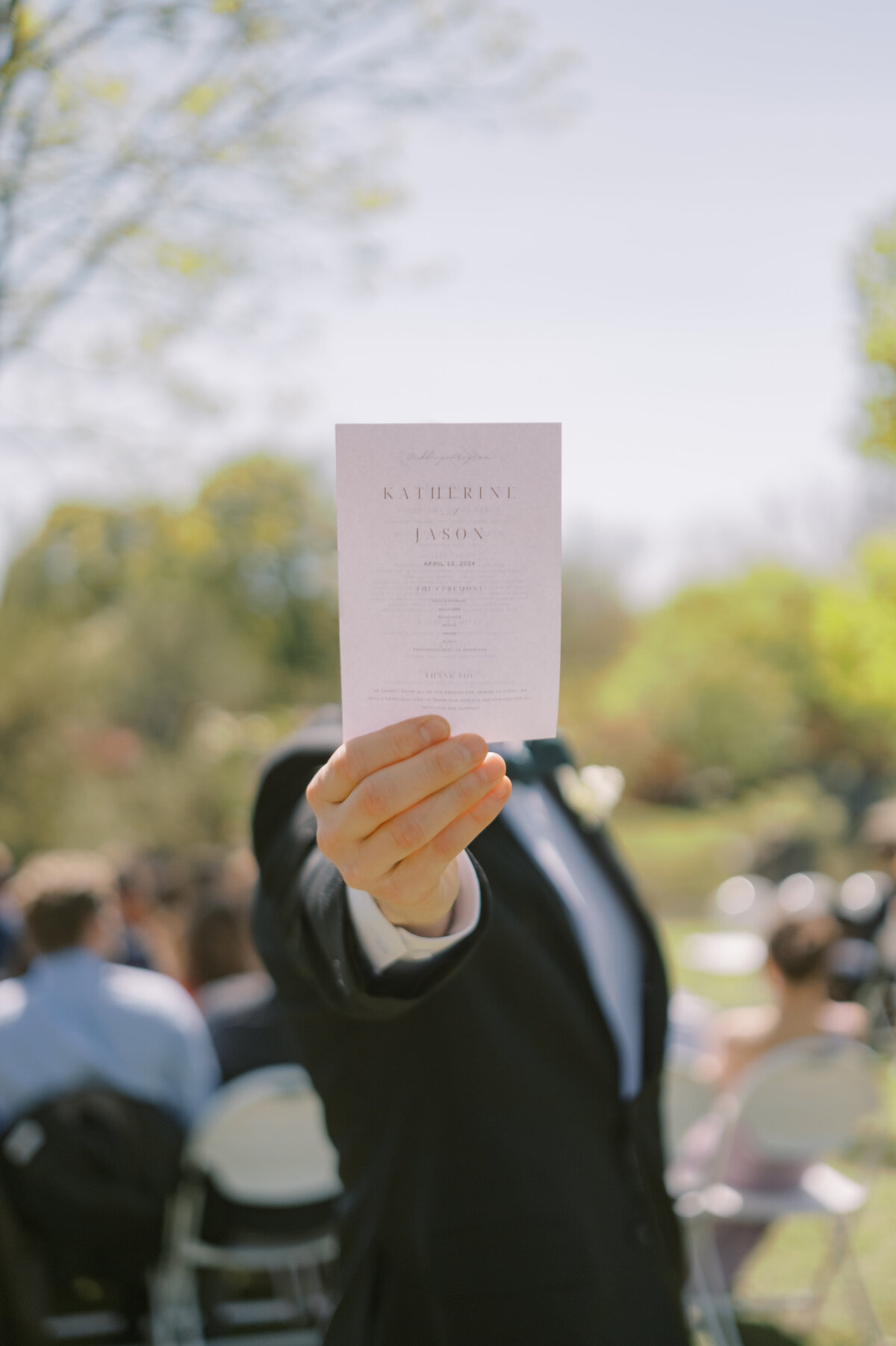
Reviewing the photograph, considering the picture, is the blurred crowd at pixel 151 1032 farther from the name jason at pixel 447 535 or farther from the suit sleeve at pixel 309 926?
the name jason at pixel 447 535

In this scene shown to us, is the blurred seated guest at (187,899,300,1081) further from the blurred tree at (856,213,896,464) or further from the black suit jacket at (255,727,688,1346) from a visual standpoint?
the blurred tree at (856,213,896,464)

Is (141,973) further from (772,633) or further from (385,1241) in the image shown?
(772,633)

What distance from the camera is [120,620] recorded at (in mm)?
19547

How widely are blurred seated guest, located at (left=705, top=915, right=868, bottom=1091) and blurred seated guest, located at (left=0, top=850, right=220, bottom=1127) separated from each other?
6.70ft

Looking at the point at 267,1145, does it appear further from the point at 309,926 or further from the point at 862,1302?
the point at 309,926

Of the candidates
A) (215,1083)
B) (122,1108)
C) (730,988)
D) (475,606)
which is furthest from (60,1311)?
(730,988)

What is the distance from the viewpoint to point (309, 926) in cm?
135

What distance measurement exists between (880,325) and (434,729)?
2935 millimetres

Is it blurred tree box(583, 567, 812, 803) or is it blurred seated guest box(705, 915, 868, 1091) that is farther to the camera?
blurred tree box(583, 567, 812, 803)

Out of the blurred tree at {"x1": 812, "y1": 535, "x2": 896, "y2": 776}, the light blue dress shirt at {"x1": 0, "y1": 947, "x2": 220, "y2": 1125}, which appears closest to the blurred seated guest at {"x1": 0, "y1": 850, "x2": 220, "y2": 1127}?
the light blue dress shirt at {"x1": 0, "y1": 947, "x2": 220, "y2": 1125}

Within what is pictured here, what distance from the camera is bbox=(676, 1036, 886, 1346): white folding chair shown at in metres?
3.36

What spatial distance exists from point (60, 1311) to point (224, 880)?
240cm

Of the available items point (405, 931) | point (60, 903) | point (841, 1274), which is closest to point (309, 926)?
point (405, 931)

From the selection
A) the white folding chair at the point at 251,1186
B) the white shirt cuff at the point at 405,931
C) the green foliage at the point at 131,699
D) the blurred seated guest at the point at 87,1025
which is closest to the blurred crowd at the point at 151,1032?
the blurred seated guest at the point at 87,1025
